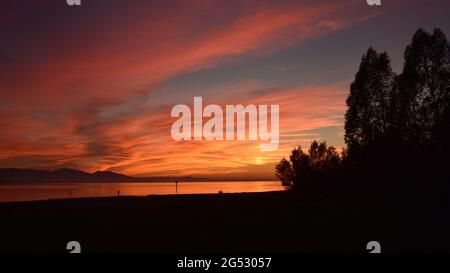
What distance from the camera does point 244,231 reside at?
23.4 metres

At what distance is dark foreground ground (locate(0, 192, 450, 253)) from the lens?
19516 mm

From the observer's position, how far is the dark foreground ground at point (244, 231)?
19516 millimetres

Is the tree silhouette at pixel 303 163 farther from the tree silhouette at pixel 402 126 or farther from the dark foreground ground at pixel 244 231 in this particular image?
the dark foreground ground at pixel 244 231

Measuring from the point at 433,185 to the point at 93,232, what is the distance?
24178mm

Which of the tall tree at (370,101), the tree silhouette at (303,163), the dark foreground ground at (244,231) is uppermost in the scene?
the tall tree at (370,101)

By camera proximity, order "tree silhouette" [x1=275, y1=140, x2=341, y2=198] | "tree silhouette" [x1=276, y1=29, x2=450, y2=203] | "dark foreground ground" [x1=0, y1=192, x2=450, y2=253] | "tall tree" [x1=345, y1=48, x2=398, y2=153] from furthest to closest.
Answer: "tree silhouette" [x1=275, y1=140, x2=341, y2=198] → "tall tree" [x1=345, y1=48, x2=398, y2=153] → "tree silhouette" [x1=276, y1=29, x2=450, y2=203] → "dark foreground ground" [x1=0, y1=192, x2=450, y2=253]

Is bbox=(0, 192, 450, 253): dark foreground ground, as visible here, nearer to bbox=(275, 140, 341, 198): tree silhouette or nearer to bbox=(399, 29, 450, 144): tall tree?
bbox=(399, 29, 450, 144): tall tree

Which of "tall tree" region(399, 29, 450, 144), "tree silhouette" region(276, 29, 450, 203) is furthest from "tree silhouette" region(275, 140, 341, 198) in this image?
"tall tree" region(399, 29, 450, 144)

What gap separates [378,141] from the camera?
31.0 meters

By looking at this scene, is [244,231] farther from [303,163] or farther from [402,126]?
[303,163]

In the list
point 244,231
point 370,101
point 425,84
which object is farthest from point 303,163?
point 244,231

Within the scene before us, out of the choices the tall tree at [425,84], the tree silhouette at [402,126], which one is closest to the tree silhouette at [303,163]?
the tree silhouette at [402,126]
